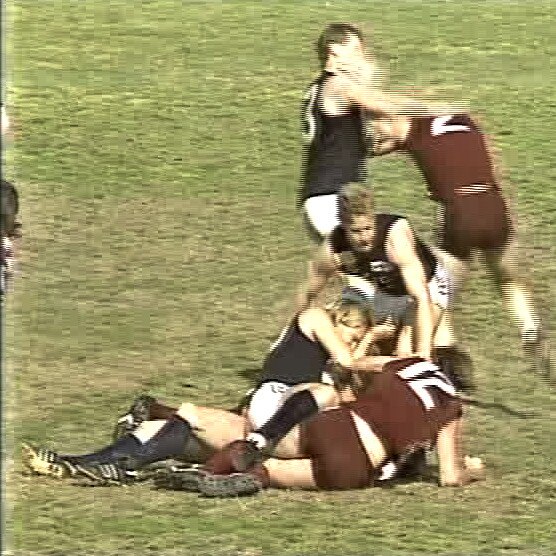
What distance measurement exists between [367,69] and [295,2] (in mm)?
10785

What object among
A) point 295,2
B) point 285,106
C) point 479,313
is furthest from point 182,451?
point 295,2

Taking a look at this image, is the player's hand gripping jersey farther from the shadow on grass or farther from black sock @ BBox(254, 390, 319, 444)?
black sock @ BBox(254, 390, 319, 444)

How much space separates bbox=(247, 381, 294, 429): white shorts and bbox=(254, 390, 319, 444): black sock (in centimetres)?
9

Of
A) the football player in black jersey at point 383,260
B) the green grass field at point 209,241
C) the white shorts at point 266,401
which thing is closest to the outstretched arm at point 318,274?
the football player in black jersey at point 383,260

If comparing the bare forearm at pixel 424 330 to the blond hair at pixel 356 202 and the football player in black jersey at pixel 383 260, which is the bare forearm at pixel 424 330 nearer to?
the football player in black jersey at pixel 383 260

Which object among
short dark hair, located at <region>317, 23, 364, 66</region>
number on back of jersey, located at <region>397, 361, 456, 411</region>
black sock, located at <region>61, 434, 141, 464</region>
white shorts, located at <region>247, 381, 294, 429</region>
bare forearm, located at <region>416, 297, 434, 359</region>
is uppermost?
short dark hair, located at <region>317, 23, 364, 66</region>

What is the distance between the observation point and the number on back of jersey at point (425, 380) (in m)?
8.79

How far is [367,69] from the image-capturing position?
35.9 feet

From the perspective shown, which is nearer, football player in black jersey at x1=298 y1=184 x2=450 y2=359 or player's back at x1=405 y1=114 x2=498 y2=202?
football player in black jersey at x1=298 y1=184 x2=450 y2=359

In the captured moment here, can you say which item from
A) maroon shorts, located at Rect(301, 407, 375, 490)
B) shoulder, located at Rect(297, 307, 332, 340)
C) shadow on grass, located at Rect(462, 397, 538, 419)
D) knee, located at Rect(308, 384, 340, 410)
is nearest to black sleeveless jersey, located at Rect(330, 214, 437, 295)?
shoulder, located at Rect(297, 307, 332, 340)

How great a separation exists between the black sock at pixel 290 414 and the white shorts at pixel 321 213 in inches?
70.9

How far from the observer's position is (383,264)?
9797 mm

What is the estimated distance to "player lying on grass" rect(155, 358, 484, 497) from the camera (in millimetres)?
8695

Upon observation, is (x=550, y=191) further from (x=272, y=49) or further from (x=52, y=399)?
(x=52, y=399)
